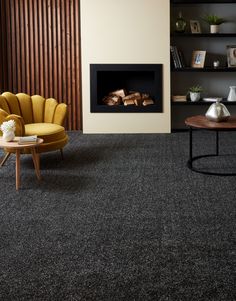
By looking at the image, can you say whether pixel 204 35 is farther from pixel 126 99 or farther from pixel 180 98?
pixel 126 99

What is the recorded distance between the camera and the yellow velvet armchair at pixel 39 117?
493 centimetres

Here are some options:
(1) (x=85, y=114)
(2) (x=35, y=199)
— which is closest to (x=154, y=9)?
(1) (x=85, y=114)

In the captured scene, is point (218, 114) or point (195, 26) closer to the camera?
point (218, 114)

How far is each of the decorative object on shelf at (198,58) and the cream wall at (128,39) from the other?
46cm

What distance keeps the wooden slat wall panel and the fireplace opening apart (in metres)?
0.39

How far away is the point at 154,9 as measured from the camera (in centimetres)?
684

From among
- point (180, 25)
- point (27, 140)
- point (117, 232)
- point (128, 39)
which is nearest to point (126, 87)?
point (128, 39)

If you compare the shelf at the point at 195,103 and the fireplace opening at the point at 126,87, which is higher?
the fireplace opening at the point at 126,87

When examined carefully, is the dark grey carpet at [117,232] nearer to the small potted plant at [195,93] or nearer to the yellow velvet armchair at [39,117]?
the yellow velvet armchair at [39,117]

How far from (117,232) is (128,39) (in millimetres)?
4400

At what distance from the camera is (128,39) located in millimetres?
6945

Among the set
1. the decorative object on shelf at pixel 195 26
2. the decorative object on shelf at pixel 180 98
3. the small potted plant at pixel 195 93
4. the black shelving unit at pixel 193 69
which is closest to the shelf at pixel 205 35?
the black shelving unit at pixel 193 69

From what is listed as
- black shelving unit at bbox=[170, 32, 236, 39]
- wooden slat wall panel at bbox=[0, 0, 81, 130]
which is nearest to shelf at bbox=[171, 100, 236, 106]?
black shelving unit at bbox=[170, 32, 236, 39]

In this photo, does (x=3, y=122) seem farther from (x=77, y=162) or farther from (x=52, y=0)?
(x=52, y=0)
